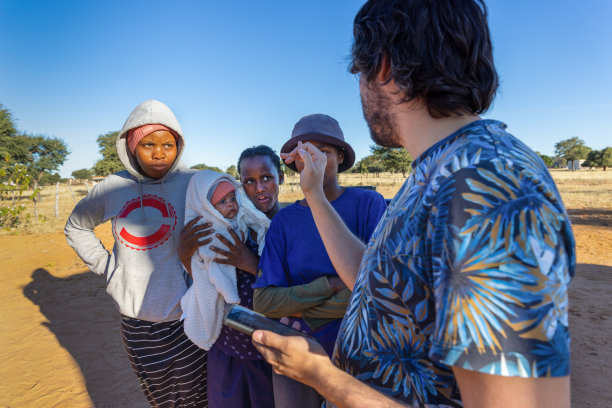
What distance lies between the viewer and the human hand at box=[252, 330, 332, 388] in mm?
996

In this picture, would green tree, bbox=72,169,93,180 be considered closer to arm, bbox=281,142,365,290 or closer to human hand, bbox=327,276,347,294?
human hand, bbox=327,276,347,294

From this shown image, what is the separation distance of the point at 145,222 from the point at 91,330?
475 cm

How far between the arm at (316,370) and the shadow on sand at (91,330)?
13.3 ft

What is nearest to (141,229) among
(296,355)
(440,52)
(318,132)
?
(318,132)

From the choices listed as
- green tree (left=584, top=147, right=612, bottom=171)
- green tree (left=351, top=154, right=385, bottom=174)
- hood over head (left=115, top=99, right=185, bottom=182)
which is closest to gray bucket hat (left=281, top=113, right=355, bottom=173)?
hood over head (left=115, top=99, right=185, bottom=182)

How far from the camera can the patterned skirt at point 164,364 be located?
2635 millimetres

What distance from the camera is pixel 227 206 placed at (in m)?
2.71

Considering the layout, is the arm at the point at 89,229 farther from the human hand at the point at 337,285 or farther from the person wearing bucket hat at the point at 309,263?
the human hand at the point at 337,285

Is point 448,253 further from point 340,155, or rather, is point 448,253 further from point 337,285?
point 340,155

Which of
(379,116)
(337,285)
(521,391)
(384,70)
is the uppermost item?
(384,70)

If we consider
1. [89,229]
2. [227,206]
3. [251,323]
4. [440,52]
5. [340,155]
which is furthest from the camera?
A: [89,229]

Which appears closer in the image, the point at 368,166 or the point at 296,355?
the point at 296,355

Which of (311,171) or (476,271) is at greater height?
(311,171)

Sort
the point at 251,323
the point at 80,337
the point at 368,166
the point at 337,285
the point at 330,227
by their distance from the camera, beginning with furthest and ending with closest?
the point at 368,166, the point at 80,337, the point at 337,285, the point at 330,227, the point at 251,323
